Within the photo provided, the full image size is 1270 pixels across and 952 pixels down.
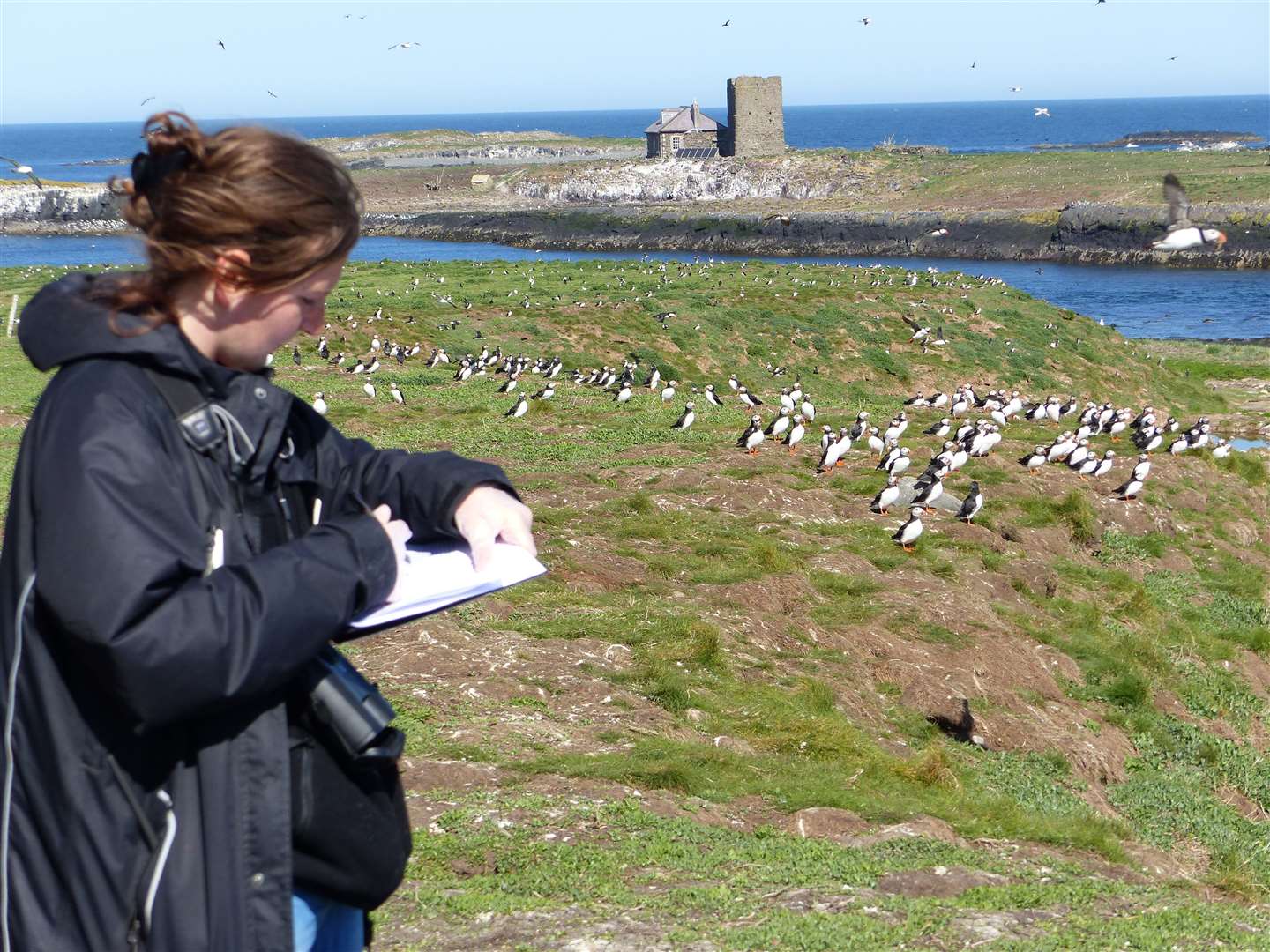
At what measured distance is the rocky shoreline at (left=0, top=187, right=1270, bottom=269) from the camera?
88.0 metres

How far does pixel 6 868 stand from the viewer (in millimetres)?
2715

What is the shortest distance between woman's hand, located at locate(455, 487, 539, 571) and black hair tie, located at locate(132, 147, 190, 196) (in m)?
1.07

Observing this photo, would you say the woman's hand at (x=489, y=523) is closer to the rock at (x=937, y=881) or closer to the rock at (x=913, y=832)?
the rock at (x=937, y=881)

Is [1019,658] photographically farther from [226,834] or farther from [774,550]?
[226,834]

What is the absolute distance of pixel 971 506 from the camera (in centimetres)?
1955

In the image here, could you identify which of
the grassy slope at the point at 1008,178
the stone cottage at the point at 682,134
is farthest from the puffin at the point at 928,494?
the stone cottage at the point at 682,134

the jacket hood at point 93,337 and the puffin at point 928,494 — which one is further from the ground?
the jacket hood at point 93,337

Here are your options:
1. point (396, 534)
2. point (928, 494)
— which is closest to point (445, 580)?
point (396, 534)

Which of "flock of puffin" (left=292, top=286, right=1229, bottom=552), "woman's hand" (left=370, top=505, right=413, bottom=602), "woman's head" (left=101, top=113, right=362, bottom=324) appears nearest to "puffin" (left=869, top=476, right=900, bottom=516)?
"flock of puffin" (left=292, top=286, right=1229, bottom=552)

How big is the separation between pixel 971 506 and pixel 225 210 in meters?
18.0

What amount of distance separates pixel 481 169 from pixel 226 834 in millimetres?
157265

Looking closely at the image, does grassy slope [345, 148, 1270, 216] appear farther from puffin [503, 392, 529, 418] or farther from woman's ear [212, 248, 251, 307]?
woman's ear [212, 248, 251, 307]

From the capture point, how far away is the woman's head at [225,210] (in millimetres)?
2736

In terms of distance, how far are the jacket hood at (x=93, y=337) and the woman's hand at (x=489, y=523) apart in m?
0.71
